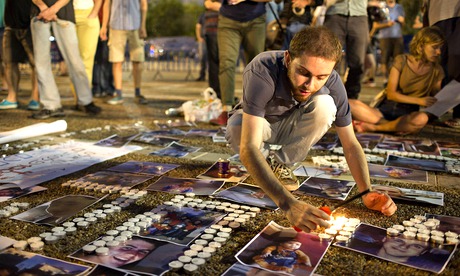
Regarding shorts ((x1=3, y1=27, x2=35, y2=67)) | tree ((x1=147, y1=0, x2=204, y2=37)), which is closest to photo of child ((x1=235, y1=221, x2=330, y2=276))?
shorts ((x1=3, y1=27, x2=35, y2=67))

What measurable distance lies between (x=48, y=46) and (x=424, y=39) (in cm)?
359

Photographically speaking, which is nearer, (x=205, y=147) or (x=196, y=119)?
(x=205, y=147)

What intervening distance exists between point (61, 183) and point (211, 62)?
3.73 metres

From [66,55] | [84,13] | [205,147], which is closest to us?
[205,147]

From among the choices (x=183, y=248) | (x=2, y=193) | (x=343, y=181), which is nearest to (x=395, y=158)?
(x=343, y=181)

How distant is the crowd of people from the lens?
2148mm

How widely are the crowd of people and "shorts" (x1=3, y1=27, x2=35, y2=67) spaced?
0.04ft

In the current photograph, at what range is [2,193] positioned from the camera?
2631mm

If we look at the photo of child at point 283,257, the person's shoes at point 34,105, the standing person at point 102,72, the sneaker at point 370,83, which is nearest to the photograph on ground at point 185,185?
the photo of child at point 283,257

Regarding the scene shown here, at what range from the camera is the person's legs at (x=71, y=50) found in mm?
5000

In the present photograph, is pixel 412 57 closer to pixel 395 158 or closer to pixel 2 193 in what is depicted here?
pixel 395 158

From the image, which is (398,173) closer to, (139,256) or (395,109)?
(395,109)

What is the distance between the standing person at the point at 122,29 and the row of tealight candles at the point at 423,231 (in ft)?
15.8

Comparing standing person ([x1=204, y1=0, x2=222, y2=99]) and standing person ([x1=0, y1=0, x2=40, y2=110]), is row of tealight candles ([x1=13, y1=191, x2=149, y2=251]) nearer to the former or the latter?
standing person ([x1=0, y1=0, x2=40, y2=110])
